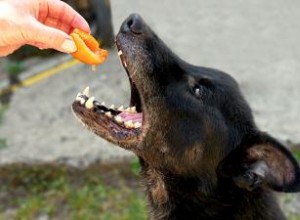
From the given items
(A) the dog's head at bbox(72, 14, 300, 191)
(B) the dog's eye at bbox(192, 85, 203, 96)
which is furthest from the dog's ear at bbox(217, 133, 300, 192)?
(B) the dog's eye at bbox(192, 85, 203, 96)

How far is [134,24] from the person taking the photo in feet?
12.8

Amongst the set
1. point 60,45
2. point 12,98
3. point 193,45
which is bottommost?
point 12,98

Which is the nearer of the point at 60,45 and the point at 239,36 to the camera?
the point at 60,45

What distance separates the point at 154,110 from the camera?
4.03m

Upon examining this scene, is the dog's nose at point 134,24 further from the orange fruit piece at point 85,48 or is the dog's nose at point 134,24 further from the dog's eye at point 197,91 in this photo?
the dog's eye at point 197,91

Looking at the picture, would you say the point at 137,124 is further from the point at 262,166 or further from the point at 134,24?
the point at 262,166

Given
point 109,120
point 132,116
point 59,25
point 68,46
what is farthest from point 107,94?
point 68,46

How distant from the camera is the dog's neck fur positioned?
4.04 m

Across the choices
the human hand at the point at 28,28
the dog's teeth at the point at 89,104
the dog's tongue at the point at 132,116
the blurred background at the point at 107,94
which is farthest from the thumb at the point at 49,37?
the blurred background at the point at 107,94

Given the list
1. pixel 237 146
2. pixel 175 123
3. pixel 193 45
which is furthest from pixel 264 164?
pixel 193 45

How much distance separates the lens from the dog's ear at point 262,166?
3688 mm

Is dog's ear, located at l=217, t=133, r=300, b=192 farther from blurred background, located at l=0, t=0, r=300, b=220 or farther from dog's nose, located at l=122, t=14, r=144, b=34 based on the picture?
blurred background, located at l=0, t=0, r=300, b=220

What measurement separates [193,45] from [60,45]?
435 cm

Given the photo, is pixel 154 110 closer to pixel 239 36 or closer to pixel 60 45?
pixel 60 45
